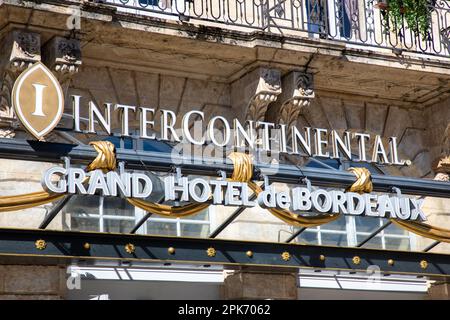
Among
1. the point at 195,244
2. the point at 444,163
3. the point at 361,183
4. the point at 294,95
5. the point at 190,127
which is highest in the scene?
the point at 294,95

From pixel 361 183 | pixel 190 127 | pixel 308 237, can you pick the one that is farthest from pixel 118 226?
pixel 361 183

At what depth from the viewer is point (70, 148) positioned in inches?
476

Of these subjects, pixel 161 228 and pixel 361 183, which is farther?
pixel 161 228

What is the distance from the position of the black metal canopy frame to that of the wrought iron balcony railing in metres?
2.19

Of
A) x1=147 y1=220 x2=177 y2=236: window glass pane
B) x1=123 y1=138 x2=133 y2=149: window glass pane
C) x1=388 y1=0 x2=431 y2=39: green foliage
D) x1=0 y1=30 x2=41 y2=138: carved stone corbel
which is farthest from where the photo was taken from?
Answer: x1=388 y1=0 x2=431 y2=39: green foliage

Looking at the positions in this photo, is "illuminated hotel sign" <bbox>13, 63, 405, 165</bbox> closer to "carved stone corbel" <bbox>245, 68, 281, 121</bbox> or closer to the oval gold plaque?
the oval gold plaque

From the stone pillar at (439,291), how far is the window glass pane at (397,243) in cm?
76

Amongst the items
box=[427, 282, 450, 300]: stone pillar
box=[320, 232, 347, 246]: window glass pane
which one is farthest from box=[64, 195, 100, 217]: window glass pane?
box=[427, 282, 450, 300]: stone pillar

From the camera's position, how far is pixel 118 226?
14031 millimetres

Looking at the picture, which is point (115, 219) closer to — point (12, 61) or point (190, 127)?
point (190, 127)

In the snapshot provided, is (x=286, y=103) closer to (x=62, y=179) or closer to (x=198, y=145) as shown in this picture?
(x=198, y=145)

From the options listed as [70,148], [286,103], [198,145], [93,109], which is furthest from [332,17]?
[70,148]

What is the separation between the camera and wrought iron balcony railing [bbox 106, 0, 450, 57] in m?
14.6

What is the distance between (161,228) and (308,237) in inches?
83.8
